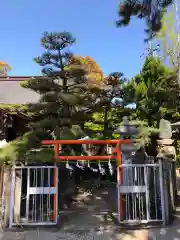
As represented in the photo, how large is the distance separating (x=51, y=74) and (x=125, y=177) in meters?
4.19

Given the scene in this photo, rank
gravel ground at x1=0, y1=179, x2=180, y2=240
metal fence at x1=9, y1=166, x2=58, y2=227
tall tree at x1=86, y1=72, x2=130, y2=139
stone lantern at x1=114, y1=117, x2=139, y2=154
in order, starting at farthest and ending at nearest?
tall tree at x1=86, y1=72, x2=130, y2=139, stone lantern at x1=114, y1=117, x2=139, y2=154, metal fence at x1=9, y1=166, x2=58, y2=227, gravel ground at x1=0, y1=179, x2=180, y2=240

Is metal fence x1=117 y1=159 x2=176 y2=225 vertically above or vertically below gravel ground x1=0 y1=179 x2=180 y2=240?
above

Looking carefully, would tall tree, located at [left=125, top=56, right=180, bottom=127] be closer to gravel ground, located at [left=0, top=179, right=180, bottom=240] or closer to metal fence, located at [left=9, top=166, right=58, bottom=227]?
gravel ground, located at [left=0, top=179, right=180, bottom=240]

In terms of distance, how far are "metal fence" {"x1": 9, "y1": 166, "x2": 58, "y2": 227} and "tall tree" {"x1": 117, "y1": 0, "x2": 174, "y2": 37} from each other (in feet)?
10.3

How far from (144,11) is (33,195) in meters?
4.07

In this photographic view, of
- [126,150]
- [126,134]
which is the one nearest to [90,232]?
[126,150]

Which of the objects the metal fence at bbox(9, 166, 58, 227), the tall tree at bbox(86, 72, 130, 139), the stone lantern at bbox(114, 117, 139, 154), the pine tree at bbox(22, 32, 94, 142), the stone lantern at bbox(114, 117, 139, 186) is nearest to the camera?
the metal fence at bbox(9, 166, 58, 227)

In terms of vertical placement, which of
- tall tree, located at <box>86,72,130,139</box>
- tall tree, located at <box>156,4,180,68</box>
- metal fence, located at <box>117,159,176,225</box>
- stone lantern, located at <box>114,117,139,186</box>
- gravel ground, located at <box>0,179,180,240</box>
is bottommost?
gravel ground, located at <box>0,179,180,240</box>

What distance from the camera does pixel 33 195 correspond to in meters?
4.52

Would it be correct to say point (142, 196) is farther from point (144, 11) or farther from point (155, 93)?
point (155, 93)

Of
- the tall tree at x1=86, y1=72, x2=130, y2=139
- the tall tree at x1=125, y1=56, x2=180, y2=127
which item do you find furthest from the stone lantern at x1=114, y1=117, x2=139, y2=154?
the tall tree at x1=86, y1=72, x2=130, y2=139

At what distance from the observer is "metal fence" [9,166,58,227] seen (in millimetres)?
4234

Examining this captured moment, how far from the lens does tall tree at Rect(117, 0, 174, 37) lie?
159 inches

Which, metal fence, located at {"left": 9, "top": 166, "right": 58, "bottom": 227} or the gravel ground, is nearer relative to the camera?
the gravel ground
